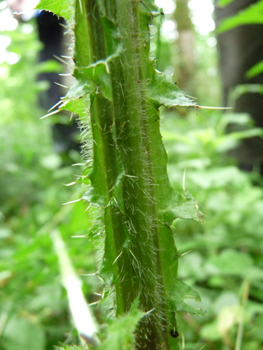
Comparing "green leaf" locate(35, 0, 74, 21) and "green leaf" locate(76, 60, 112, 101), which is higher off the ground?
"green leaf" locate(35, 0, 74, 21)

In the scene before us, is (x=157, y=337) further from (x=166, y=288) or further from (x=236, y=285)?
(x=236, y=285)

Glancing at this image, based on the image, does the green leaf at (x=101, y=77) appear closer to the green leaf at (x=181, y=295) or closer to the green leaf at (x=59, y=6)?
the green leaf at (x=59, y=6)

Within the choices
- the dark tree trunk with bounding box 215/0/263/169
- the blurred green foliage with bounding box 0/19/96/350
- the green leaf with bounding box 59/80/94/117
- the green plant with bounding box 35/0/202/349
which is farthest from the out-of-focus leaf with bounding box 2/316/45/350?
the dark tree trunk with bounding box 215/0/263/169

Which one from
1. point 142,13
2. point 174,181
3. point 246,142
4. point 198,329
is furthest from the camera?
point 246,142

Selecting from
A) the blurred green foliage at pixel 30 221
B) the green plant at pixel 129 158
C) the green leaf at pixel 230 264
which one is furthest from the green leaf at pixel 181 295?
the green leaf at pixel 230 264

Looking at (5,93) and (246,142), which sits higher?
(5,93)

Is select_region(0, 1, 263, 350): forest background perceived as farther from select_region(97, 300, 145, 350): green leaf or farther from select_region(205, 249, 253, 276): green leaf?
select_region(97, 300, 145, 350): green leaf

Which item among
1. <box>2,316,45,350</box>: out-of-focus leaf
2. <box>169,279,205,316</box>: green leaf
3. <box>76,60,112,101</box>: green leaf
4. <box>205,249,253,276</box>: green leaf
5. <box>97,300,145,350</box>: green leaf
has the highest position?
<box>76,60,112,101</box>: green leaf

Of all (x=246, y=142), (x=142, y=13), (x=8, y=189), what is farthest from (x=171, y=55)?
(x=142, y=13)

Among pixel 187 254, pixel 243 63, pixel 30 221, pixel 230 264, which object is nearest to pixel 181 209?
pixel 230 264
